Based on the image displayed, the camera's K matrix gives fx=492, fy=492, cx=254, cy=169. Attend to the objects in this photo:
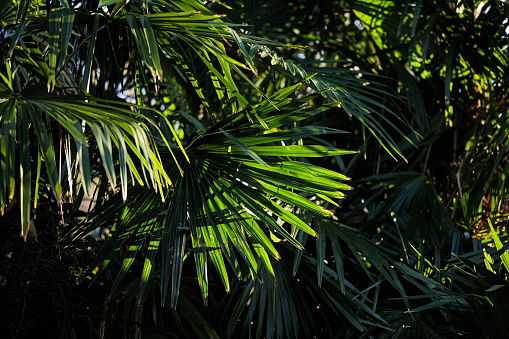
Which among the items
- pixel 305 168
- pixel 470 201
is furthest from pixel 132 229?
pixel 470 201

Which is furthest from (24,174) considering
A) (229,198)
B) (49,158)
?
(229,198)

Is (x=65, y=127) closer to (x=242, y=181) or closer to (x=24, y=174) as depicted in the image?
(x=24, y=174)

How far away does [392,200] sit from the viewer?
204 centimetres

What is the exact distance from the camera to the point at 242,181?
4.02 feet

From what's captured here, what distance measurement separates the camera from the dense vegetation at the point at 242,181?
1.13 meters

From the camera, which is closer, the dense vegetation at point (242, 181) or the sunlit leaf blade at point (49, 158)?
the sunlit leaf blade at point (49, 158)

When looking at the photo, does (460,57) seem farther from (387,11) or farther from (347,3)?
(347,3)

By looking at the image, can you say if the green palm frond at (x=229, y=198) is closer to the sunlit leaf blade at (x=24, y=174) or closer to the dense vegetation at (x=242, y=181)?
the dense vegetation at (x=242, y=181)

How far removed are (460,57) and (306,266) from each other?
127cm

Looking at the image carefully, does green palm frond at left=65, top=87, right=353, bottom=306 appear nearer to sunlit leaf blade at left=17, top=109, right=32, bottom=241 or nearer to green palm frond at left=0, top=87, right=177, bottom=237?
green palm frond at left=0, top=87, right=177, bottom=237

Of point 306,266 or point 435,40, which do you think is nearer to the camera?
point 306,266

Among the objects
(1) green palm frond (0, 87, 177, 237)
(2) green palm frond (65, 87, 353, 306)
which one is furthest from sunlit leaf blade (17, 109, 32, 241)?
(2) green palm frond (65, 87, 353, 306)

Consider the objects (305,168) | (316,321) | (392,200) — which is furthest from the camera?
(392,200)

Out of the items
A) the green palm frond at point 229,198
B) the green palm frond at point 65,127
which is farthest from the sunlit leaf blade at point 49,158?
the green palm frond at point 229,198
